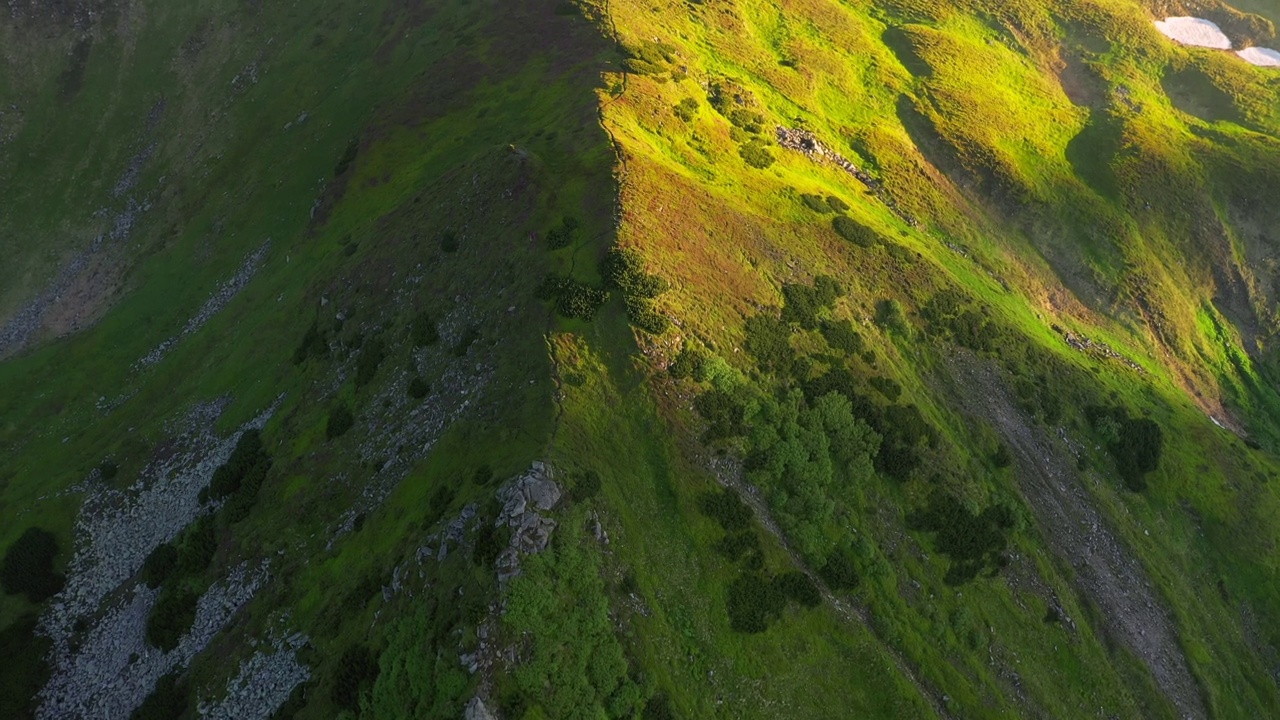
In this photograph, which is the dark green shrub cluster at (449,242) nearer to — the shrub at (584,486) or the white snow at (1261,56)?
the shrub at (584,486)

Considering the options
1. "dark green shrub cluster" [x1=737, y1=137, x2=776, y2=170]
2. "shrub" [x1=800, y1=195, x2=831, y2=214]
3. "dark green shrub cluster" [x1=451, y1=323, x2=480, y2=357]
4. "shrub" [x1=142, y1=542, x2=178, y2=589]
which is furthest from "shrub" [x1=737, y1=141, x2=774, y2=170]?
"shrub" [x1=142, y1=542, x2=178, y2=589]

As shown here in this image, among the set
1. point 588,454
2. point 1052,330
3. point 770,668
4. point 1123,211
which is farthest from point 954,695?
point 1123,211

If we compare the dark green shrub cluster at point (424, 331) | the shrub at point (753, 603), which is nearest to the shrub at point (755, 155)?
the dark green shrub cluster at point (424, 331)

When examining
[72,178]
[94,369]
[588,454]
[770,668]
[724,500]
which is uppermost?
[588,454]

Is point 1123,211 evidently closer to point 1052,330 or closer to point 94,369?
point 1052,330

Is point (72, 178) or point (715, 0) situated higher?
point (715, 0)

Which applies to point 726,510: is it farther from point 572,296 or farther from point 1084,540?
point 1084,540
